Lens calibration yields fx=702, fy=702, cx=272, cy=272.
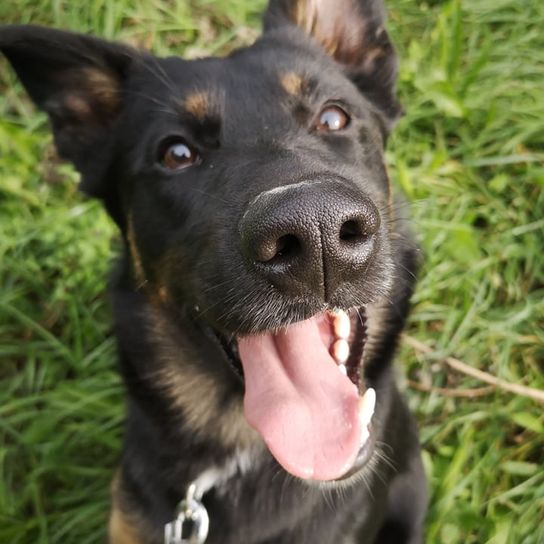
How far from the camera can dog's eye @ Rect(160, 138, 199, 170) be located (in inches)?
91.7

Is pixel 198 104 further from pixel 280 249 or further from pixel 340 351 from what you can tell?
pixel 340 351

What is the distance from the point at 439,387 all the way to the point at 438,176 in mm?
1294

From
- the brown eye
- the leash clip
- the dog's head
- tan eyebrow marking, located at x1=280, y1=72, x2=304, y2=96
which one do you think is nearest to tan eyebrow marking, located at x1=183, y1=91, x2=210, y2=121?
the dog's head

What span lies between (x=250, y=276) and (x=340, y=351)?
0.58 meters

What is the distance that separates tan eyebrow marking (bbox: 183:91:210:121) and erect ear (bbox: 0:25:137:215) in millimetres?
395

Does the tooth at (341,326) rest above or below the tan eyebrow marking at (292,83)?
below

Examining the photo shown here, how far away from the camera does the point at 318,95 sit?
7.75 ft

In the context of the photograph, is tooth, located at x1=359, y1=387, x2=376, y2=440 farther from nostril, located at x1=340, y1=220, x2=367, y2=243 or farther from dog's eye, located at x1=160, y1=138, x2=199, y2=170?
dog's eye, located at x1=160, y1=138, x2=199, y2=170

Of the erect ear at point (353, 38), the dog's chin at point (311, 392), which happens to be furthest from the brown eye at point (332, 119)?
the dog's chin at point (311, 392)

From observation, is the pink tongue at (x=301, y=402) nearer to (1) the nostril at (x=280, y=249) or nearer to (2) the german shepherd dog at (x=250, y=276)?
(2) the german shepherd dog at (x=250, y=276)

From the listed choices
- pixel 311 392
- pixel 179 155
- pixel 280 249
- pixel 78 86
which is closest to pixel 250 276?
pixel 280 249

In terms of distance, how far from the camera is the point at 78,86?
102 inches

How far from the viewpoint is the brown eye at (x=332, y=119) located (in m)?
2.37

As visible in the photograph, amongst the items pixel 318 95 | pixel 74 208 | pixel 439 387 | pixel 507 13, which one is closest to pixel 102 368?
pixel 74 208
